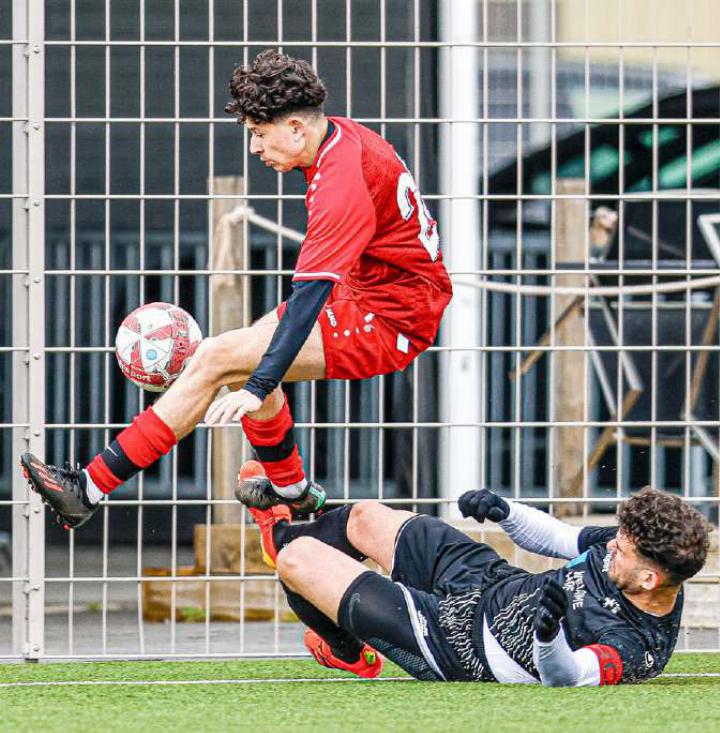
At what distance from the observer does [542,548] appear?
4164mm

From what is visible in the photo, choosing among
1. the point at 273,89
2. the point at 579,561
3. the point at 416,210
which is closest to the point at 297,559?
the point at 579,561

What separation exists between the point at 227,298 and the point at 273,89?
6.06ft

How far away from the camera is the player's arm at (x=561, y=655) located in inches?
137

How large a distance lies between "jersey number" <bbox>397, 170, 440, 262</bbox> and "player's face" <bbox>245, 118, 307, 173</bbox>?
272 millimetres

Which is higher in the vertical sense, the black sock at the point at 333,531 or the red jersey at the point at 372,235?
the red jersey at the point at 372,235

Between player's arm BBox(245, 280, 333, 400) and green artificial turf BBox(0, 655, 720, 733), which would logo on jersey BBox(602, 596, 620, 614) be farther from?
player's arm BBox(245, 280, 333, 400)

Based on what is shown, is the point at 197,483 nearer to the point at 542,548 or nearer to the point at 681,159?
the point at 681,159

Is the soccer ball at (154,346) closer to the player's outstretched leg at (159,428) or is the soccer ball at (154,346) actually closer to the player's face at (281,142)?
the player's outstretched leg at (159,428)

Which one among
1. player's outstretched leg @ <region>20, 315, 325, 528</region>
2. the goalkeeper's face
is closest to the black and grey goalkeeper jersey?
player's outstretched leg @ <region>20, 315, 325, 528</region>

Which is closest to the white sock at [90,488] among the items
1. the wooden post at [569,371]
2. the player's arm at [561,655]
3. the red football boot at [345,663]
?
the red football boot at [345,663]

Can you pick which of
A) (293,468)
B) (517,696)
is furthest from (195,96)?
(517,696)

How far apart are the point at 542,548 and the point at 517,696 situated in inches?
24.8

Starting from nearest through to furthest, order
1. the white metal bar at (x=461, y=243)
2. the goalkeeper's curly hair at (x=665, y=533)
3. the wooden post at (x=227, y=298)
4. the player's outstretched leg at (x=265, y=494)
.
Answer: the goalkeeper's curly hair at (x=665, y=533)
the player's outstretched leg at (x=265, y=494)
the white metal bar at (x=461, y=243)
the wooden post at (x=227, y=298)

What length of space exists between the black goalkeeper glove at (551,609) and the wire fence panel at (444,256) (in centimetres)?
117
